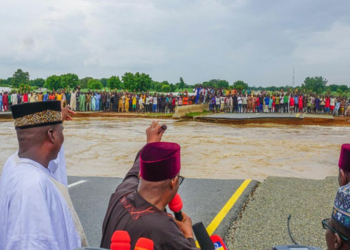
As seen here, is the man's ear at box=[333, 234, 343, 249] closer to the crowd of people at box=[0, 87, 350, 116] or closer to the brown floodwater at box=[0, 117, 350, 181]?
the brown floodwater at box=[0, 117, 350, 181]

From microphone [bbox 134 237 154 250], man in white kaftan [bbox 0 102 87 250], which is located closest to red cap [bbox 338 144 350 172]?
microphone [bbox 134 237 154 250]

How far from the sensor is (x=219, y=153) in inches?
540

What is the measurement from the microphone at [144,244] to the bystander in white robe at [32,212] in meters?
0.57

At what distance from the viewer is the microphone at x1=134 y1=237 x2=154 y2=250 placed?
6.32ft

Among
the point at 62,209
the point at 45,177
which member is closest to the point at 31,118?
the point at 45,177

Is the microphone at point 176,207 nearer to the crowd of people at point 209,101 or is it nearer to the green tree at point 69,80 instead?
the crowd of people at point 209,101

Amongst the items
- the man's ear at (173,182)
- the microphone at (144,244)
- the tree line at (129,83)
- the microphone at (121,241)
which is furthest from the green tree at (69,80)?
the microphone at (144,244)

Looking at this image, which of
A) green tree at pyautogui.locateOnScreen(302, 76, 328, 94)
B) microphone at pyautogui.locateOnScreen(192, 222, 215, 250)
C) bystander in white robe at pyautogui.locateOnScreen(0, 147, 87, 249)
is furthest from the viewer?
green tree at pyautogui.locateOnScreen(302, 76, 328, 94)

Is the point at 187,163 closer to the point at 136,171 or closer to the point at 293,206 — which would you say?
the point at 293,206

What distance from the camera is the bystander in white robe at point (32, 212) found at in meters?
2.17

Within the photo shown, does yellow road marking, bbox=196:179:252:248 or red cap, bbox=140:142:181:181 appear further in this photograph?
yellow road marking, bbox=196:179:252:248

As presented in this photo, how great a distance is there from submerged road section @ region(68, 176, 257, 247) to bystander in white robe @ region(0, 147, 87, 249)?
2.77 metres

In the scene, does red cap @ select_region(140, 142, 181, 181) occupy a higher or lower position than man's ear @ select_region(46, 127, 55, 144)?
lower

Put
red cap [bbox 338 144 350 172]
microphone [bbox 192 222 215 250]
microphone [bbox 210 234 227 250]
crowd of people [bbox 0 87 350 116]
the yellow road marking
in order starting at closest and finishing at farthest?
microphone [bbox 192 222 215 250]
microphone [bbox 210 234 227 250]
red cap [bbox 338 144 350 172]
the yellow road marking
crowd of people [bbox 0 87 350 116]
